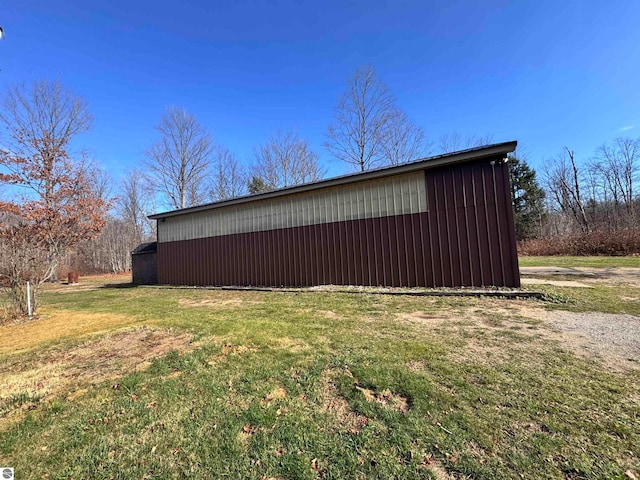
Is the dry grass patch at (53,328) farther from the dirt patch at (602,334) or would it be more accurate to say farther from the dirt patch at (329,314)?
the dirt patch at (602,334)

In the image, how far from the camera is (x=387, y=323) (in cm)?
476

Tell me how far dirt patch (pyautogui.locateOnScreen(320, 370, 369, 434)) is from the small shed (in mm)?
15515

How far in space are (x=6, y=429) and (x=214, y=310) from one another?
14.8 ft

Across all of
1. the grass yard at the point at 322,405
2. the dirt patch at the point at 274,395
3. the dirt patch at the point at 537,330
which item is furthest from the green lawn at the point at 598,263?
the dirt patch at the point at 274,395

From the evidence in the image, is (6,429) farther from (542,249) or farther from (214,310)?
(542,249)

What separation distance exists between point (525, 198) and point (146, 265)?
99.1ft

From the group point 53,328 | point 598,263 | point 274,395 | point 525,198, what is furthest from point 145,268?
point 525,198

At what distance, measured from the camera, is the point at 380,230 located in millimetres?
8633

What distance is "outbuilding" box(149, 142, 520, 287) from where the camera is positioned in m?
7.30

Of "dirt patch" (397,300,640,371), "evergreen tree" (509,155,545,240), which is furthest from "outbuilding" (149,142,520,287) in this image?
"evergreen tree" (509,155,545,240)

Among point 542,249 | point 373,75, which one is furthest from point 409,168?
point 542,249

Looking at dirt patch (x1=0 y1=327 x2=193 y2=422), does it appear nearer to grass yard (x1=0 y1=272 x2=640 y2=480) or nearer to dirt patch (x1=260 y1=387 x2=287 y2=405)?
grass yard (x1=0 y1=272 x2=640 y2=480)

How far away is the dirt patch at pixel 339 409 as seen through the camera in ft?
6.73

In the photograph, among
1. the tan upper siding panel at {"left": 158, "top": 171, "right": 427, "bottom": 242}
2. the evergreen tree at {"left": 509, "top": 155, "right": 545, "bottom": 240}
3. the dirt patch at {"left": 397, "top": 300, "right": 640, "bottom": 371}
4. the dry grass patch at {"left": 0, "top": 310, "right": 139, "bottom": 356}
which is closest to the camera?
the dirt patch at {"left": 397, "top": 300, "right": 640, "bottom": 371}
